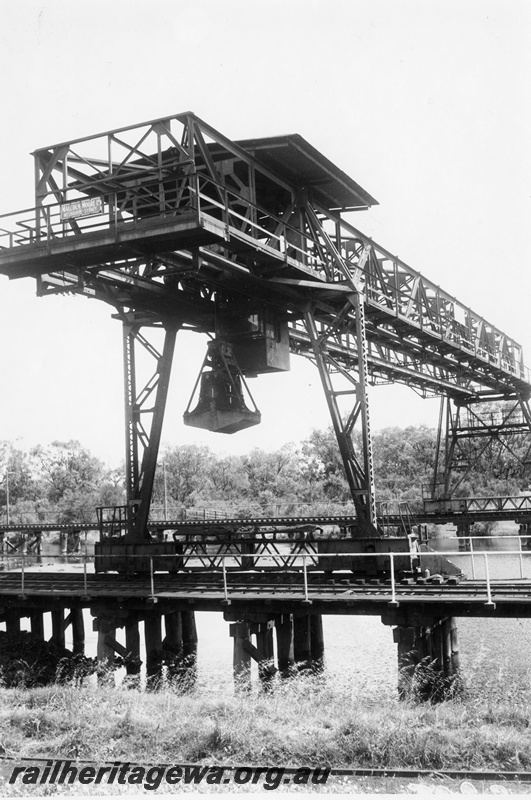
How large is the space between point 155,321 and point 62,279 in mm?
4124

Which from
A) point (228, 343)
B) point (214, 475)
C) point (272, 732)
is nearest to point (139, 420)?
point (228, 343)

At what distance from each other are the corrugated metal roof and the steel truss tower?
0.11 ft

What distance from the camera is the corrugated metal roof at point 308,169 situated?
17344 mm

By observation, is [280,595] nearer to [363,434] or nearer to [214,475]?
[363,434]

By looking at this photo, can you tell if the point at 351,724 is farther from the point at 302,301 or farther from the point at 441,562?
the point at 441,562

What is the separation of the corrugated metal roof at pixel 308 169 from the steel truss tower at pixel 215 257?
0.03m

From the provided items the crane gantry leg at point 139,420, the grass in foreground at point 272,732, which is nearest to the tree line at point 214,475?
the crane gantry leg at point 139,420

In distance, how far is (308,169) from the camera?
1888 cm

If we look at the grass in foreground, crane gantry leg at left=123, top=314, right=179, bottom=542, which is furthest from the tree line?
the grass in foreground

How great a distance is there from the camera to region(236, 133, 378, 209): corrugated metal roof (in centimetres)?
1734

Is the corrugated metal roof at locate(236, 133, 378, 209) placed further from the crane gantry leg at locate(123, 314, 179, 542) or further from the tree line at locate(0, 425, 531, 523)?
the tree line at locate(0, 425, 531, 523)

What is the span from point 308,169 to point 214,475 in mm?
79130

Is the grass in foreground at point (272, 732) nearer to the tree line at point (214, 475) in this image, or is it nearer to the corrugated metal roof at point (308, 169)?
the corrugated metal roof at point (308, 169)

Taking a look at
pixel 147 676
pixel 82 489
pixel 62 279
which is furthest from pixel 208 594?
pixel 82 489
